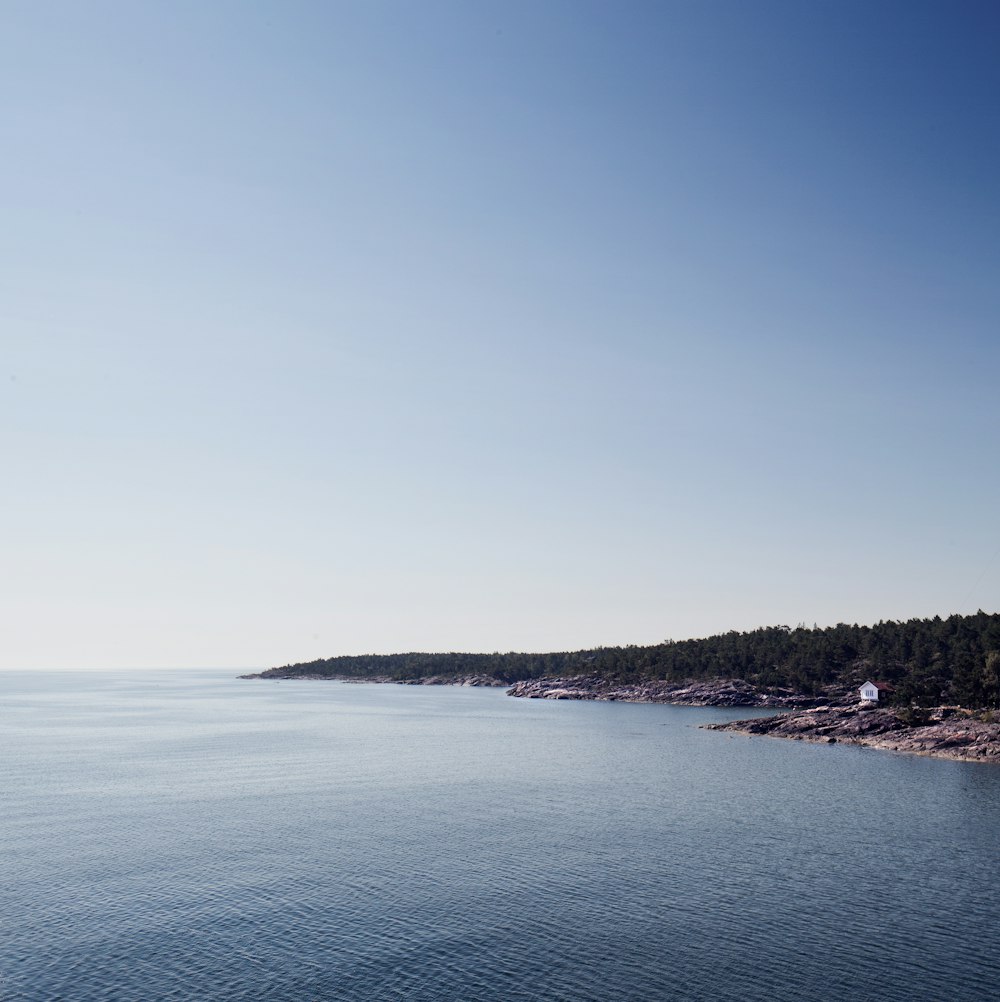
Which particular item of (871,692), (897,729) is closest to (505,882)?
(897,729)

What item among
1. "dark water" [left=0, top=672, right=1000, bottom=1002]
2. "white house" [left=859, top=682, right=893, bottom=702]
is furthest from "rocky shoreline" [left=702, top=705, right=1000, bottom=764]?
"white house" [left=859, top=682, right=893, bottom=702]

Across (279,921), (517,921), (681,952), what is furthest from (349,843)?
(681,952)

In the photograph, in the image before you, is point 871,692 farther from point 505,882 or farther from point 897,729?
point 505,882

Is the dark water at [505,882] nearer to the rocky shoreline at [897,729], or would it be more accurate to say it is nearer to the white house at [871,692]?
the rocky shoreline at [897,729]

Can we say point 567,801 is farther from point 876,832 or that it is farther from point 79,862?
point 79,862

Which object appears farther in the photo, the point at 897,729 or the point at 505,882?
the point at 897,729

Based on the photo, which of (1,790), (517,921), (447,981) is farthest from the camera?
(1,790)
